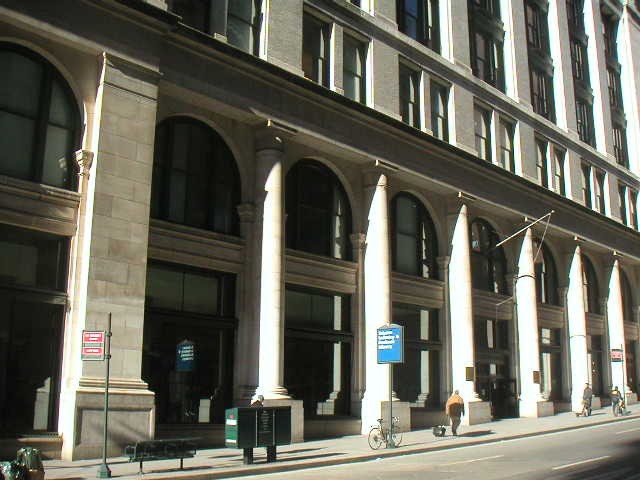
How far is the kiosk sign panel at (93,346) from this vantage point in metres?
16.5

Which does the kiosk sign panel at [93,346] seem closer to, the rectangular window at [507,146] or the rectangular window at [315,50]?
the rectangular window at [315,50]

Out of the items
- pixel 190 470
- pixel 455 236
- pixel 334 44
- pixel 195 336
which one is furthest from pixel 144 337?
pixel 455 236

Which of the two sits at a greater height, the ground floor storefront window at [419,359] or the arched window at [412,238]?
the arched window at [412,238]

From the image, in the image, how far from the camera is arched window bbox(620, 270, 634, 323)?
52.6 metres

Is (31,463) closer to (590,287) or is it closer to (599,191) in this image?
(590,287)

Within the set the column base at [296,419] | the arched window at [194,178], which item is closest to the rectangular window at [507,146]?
the arched window at [194,178]

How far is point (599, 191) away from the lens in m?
49.5

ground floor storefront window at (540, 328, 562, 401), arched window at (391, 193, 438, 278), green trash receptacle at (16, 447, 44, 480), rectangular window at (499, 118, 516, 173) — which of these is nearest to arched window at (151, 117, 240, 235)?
arched window at (391, 193, 438, 278)

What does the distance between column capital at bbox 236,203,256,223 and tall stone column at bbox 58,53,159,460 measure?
522 centimetres

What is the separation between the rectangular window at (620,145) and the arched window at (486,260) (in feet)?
63.5

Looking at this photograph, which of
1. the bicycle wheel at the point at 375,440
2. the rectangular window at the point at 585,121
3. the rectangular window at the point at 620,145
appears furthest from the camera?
the rectangular window at the point at 620,145

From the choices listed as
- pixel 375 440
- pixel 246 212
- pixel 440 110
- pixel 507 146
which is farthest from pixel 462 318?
pixel 246 212

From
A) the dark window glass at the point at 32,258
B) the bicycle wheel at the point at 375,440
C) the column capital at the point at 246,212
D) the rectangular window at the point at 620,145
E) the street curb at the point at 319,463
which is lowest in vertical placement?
the street curb at the point at 319,463

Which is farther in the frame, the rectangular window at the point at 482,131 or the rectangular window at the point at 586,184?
the rectangular window at the point at 586,184
